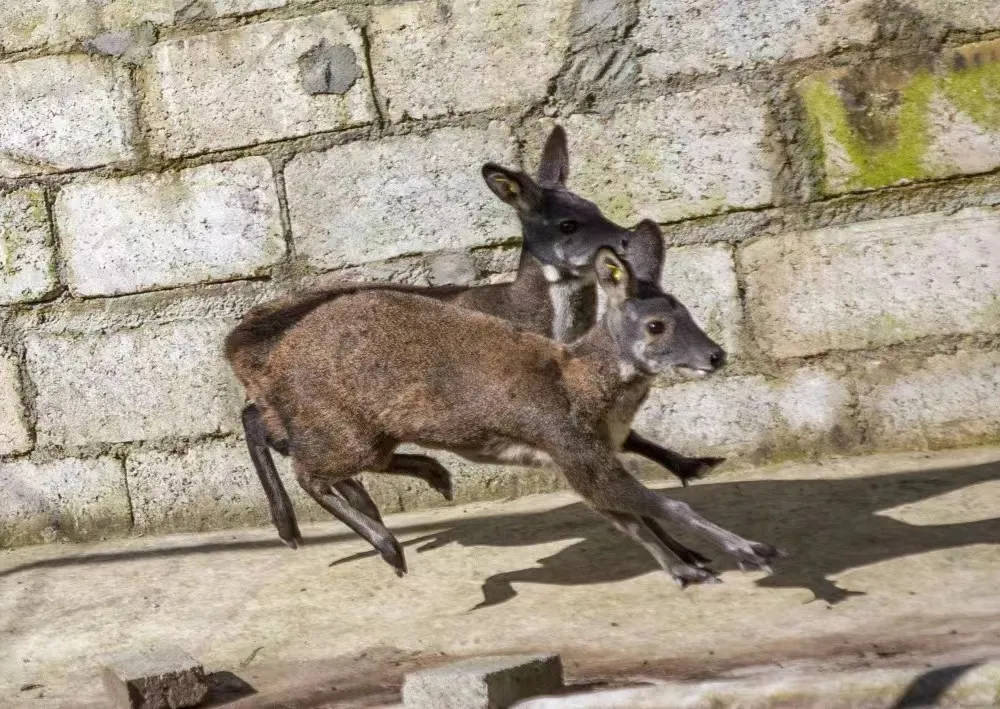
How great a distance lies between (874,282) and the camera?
5.18m

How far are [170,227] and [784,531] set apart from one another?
8.87ft

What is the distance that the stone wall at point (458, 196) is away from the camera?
5117mm

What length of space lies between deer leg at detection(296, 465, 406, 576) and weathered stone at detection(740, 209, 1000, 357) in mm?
1701

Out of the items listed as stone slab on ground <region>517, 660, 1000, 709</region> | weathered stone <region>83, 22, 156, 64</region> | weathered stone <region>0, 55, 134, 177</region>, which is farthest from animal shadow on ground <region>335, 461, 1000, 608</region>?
weathered stone <region>83, 22, 156, 64</region>

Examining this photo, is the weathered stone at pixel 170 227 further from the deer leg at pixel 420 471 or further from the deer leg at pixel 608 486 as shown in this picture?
the deer leg at pixel 608 486

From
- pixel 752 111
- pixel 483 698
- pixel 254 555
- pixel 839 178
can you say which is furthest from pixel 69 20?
pixel 483 698

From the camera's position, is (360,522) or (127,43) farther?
(127,43)

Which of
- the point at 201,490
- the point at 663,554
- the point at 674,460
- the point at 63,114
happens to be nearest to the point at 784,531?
the point at 674,460

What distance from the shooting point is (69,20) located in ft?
18.0

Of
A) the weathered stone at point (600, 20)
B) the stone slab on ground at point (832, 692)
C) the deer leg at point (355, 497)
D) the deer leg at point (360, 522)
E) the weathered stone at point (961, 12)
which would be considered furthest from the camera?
the weathered stone at point (600, 20)

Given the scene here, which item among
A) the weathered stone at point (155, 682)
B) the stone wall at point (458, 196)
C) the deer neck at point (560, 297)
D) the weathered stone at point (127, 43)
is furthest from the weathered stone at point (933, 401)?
the weathered stone at point (127, 43)

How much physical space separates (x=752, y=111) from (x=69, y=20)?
8.90ft

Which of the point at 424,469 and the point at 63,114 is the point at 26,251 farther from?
the point at 424,469

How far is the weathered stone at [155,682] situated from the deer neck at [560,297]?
1798 mm
